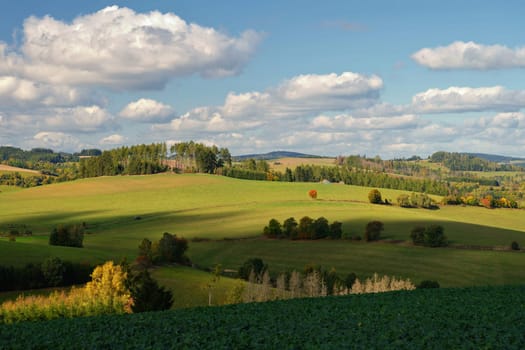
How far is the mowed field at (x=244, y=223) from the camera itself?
7731cm

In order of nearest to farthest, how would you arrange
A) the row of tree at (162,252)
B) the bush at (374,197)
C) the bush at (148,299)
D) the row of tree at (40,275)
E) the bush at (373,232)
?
the bush at (148,299)
the row of tree at (40,275)
the row of tree at (162,252)
the bush at (373,232)
the bush at (374,197)

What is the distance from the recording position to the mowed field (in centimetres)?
7731

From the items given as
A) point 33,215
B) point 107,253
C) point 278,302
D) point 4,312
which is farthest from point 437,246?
point 33,215

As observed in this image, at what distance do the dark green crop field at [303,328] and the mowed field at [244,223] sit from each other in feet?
137

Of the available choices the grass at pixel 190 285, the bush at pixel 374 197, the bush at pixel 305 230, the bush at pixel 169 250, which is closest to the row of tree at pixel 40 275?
the grass at pixel 190 285

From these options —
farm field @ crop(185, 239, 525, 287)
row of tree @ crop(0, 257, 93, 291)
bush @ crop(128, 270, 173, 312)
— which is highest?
bush @ crop(128, 270, 173, 312)

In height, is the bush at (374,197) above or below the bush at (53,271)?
above

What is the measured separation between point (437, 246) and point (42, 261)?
6599 cm

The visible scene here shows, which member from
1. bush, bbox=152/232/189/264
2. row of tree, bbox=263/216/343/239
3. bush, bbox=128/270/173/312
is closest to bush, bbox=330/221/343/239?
row of tree, bbox=263/216/343/239

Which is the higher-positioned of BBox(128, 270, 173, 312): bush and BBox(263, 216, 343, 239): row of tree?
BBox(128, 270, 173, 312): bush

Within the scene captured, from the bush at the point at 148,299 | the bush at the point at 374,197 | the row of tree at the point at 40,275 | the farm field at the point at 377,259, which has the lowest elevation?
the farm field at the point at 377,259

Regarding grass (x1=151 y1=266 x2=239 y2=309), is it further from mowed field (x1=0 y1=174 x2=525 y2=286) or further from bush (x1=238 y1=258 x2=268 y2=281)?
bush (x1=238 y1=258 x2=268 y2=281)

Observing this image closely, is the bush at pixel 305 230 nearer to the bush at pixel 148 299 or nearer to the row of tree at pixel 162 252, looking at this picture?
the row of tree at pixel 162 252

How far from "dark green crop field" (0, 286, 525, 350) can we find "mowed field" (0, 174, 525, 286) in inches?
1648
